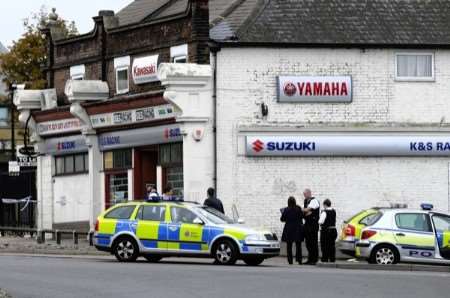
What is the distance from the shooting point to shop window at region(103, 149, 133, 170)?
39688 mm

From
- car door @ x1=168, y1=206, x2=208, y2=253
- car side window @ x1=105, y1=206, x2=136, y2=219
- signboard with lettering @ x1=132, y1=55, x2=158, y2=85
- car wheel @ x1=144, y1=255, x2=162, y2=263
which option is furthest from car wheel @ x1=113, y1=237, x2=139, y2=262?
signboard with lettering @ x1=132, y1=55, x2=158, y2=85

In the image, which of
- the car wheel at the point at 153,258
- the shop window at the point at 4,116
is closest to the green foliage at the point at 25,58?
the shop window at the point at 4,116

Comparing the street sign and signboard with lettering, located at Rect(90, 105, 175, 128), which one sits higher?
signboard with lettering, located at Rect(90, 105, 175, 128)

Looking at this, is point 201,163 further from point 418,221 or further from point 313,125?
point 418,221

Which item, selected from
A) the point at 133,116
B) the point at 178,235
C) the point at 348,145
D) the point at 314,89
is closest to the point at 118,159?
the point at 133,116

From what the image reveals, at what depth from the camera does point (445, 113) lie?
3738 cm

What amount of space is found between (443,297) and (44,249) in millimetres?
18058

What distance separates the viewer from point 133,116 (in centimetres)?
3859

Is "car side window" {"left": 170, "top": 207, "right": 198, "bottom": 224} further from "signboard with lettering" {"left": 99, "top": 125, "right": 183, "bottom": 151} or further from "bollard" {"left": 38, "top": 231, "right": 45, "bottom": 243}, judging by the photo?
"bollard" {"left": 38, "top": 231, "right": 45, "bottom": 243}

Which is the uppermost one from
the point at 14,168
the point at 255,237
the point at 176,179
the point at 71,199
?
the point at 14,168

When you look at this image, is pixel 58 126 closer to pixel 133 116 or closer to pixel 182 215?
pixel 133 116

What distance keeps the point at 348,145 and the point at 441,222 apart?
7.35 metres

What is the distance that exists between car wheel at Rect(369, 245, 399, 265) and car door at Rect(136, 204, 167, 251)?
15.3 ft

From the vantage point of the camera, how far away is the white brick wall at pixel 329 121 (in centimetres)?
3628
